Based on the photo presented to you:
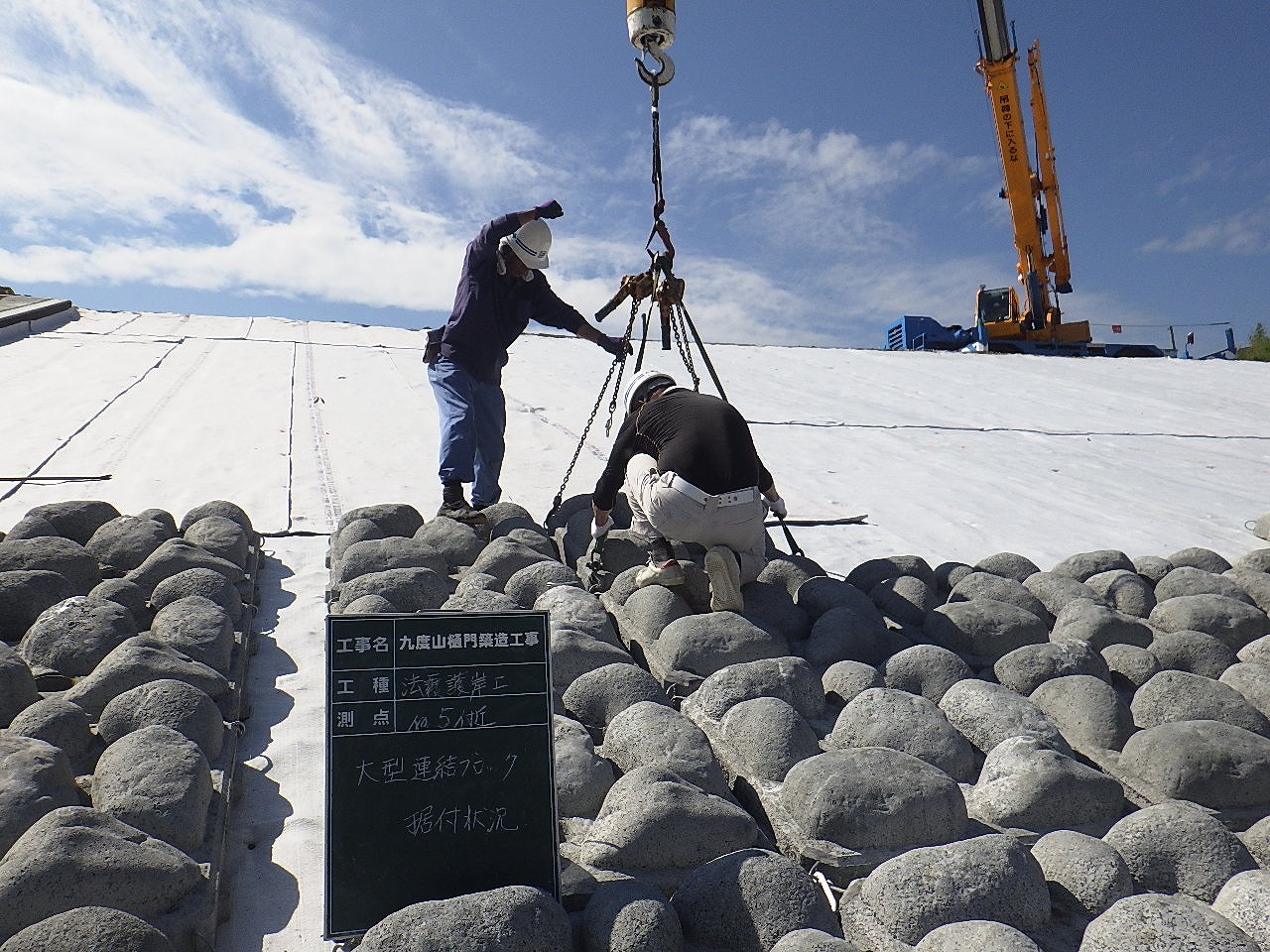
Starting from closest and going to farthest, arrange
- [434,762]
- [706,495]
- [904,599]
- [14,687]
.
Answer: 1. [434,762]
2. [14,687]
3. [706,495]
4. [904,599]

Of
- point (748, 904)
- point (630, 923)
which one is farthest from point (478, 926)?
point (748, 904)

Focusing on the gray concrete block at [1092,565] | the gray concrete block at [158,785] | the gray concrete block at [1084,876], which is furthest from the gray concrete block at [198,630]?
the gray concrete block at [1092,565]

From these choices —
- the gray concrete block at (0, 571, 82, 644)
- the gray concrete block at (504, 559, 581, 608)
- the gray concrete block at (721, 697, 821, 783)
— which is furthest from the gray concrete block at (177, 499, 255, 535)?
the gray concrete block at (721, 697, 821, 783)

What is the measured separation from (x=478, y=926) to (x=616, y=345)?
343cm

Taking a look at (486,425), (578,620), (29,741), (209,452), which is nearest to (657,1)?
(486,425)

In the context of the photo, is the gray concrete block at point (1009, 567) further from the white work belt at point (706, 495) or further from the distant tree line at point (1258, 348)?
the distant tree line at point (1258, 348)

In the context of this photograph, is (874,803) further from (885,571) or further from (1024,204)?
(1024,204)

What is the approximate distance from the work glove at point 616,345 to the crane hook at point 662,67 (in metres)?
1.17

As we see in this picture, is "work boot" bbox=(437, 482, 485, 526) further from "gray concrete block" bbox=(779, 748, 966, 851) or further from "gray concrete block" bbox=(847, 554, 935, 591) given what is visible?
"gray concrete block" bbox=(779, 748, 966, 851)

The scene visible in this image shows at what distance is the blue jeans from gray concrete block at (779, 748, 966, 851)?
2.58 meters

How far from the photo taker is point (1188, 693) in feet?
8.39

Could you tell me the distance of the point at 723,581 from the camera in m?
3.11

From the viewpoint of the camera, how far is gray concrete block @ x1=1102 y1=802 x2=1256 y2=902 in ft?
5.88

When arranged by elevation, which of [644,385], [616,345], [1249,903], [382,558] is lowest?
[1249,903]
